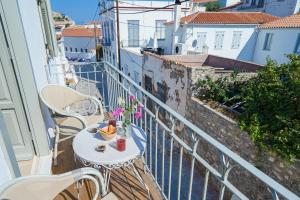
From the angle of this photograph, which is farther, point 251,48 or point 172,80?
point 251,48

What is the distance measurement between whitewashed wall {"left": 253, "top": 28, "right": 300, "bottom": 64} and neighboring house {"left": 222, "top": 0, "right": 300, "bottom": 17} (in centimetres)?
483

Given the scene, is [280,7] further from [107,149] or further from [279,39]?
[107,149]

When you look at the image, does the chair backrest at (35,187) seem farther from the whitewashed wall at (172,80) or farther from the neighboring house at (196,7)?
the neighboring house at (196,7)

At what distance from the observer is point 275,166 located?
4.49 m

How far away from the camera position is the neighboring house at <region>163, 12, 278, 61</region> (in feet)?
45.7

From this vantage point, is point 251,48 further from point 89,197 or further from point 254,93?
point 89,197

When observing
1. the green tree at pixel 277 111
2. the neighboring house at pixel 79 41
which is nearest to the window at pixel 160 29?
the green tree at pixel 277 111

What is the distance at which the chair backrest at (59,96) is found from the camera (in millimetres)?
2279

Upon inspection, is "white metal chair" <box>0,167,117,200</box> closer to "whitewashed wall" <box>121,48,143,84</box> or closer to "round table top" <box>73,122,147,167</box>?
"round table top" <box>73,122,147,167</box>

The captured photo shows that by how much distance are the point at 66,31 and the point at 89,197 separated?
33.3 metres

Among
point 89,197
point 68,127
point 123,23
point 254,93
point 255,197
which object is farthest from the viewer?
point 123,23

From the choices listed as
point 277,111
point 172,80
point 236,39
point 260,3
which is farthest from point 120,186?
point 260,3

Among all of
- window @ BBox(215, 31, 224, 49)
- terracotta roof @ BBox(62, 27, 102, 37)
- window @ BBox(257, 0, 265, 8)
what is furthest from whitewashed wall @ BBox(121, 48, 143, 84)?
terracotta roof @ BBox(62, 27, 102, 37)

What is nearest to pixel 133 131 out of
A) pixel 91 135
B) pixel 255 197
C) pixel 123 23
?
pixel 91 135
